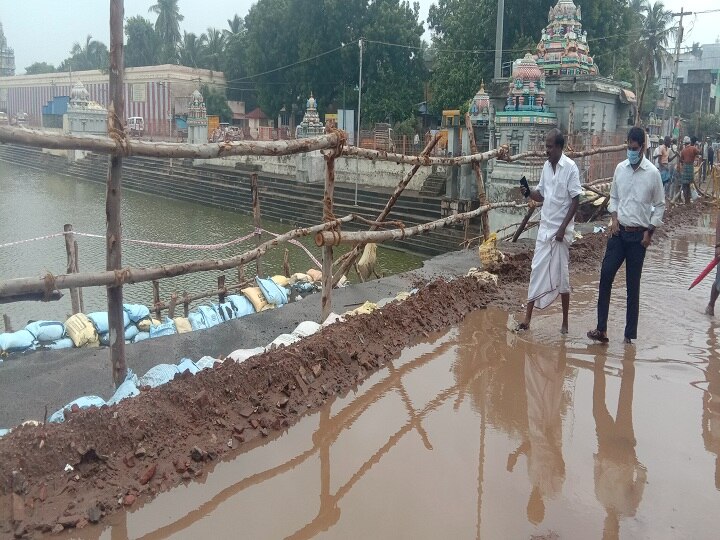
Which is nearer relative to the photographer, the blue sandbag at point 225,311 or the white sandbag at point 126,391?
the white sandbag at point 126,391

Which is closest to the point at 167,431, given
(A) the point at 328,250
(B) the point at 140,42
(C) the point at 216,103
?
(A) the point at 328,250

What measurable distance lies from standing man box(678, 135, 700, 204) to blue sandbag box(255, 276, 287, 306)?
34.7ft

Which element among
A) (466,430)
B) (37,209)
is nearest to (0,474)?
(466,430)

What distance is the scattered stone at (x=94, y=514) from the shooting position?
2.35 m

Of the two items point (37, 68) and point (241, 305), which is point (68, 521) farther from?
point (37, 68)

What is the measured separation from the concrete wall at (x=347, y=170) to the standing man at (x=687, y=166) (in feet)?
30.3

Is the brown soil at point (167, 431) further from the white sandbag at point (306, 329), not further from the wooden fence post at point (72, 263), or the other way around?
the wooden fence post at point (72, 263)

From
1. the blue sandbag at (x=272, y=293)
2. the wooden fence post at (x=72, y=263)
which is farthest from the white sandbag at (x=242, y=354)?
Answer: the wooden fence post at (x=72, y=263)

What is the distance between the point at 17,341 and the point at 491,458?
14.8 ft

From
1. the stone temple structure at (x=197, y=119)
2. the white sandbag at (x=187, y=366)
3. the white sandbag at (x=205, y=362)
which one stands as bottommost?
the white sandbag at (x=205, y=362)

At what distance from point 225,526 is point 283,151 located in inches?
101

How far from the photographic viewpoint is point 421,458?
291cm

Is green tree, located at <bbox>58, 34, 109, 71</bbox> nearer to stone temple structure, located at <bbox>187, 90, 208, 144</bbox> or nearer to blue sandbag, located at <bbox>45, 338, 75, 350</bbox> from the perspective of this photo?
stone temple structure, located at <bbox>187, 90, 208, 144</bbox>

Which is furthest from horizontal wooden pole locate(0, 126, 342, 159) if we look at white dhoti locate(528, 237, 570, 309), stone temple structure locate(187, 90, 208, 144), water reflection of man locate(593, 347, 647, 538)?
stone temple structure locate(187, 90, 208, 144)
